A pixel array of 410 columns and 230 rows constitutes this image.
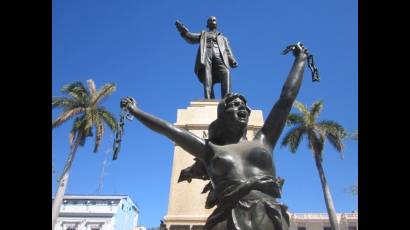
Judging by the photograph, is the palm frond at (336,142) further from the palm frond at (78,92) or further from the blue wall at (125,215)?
the blue wall at (125,215)

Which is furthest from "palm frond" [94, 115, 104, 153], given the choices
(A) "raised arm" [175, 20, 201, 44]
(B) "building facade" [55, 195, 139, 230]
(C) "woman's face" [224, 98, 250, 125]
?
(C) "woman's face" [224, 98, 250, 125]

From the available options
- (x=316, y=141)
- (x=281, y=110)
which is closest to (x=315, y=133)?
(x=316, y=141)

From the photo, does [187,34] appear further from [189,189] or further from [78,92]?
[78,92]

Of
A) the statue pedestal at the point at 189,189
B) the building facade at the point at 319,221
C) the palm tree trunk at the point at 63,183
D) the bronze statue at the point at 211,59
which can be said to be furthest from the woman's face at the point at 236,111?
the building facade at the point at 319,221

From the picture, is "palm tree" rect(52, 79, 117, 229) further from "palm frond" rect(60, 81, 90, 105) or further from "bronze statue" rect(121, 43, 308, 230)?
"bronze statue" rect(121, 43, 308, 230)

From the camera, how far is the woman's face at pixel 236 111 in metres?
2.75

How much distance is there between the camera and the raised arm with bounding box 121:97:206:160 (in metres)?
2.67

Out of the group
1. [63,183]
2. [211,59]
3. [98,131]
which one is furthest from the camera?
[98,131]

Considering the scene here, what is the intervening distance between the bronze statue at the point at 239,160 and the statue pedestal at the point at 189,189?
149cm

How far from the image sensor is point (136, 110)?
271 cm

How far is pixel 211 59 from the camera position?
240 inches

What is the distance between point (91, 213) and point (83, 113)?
59.7ft
